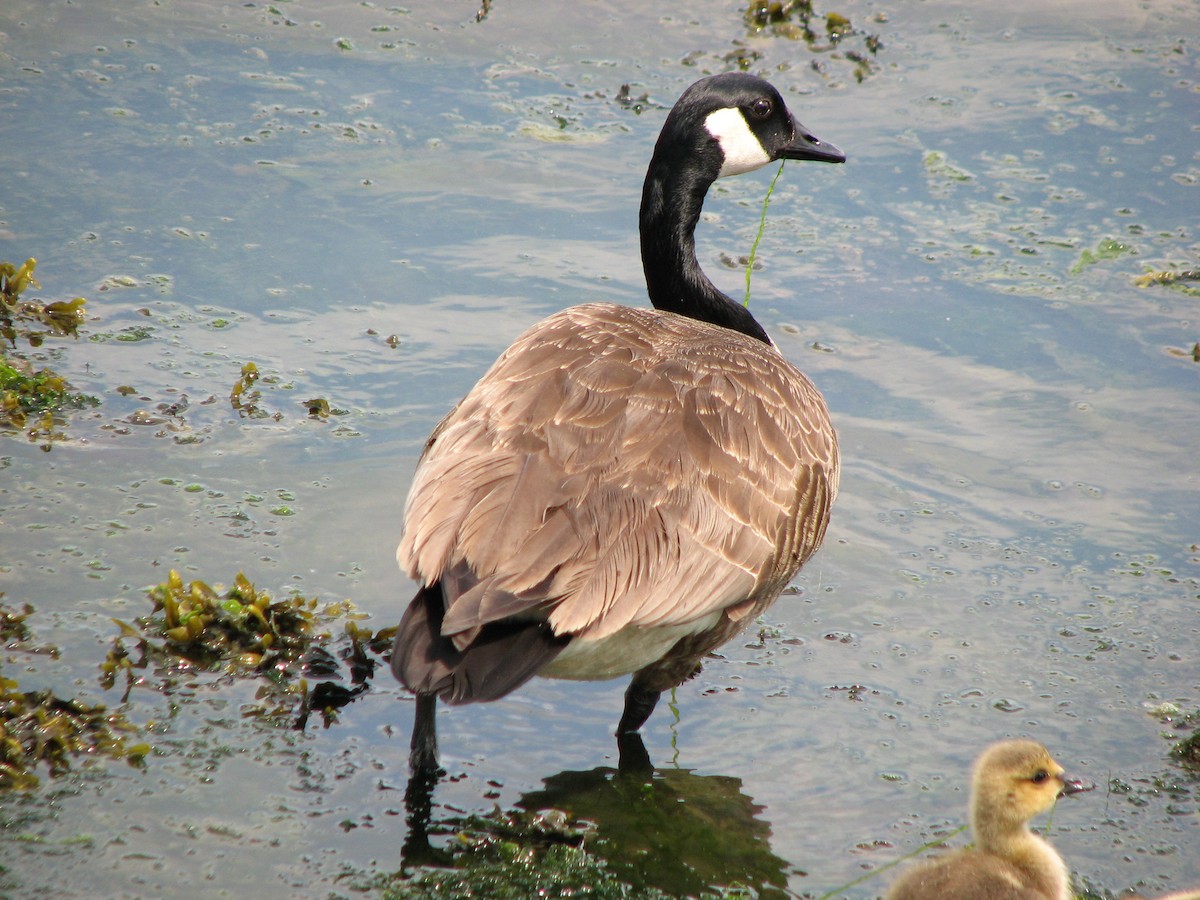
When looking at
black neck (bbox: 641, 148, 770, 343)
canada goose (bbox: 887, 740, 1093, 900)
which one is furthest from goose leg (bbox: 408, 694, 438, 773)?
black neck (bbox: 641, 148, 770, 343)

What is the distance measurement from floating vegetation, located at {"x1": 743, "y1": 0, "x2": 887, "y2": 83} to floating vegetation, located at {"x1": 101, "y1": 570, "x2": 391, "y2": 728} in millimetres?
6780

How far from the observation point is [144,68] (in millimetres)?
9414

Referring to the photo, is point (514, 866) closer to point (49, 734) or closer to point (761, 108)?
point (49, 734)

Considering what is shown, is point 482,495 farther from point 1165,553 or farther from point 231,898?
point 1165,553

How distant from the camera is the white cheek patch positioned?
19.4 ft

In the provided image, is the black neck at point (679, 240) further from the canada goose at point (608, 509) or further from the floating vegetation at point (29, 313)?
the floating vegetation at point (29, 313)

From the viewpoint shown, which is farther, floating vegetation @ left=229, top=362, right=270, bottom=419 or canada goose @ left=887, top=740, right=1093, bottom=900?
floating vegetation @ left=229, top=362, right=270, bottom=419

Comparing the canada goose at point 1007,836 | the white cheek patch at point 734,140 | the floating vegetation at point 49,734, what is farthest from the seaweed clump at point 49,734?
the white cheek patch at point 734,140

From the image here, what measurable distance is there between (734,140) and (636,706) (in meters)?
2.70

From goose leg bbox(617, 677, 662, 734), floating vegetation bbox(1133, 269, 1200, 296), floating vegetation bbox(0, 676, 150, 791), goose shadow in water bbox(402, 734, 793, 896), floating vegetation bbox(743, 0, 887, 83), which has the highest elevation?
floating vegetation bbox(743, 0, 887, 83)

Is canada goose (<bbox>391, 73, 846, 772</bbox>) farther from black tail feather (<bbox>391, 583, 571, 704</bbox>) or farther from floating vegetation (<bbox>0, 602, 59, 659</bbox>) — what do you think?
floating vegetation (<bbox>0, 602, 59, 659</bbox>)

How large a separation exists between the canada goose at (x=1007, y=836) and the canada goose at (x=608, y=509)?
95cm

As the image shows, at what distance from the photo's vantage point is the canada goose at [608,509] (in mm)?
3668

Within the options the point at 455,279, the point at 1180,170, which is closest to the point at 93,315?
the point at 455,279
